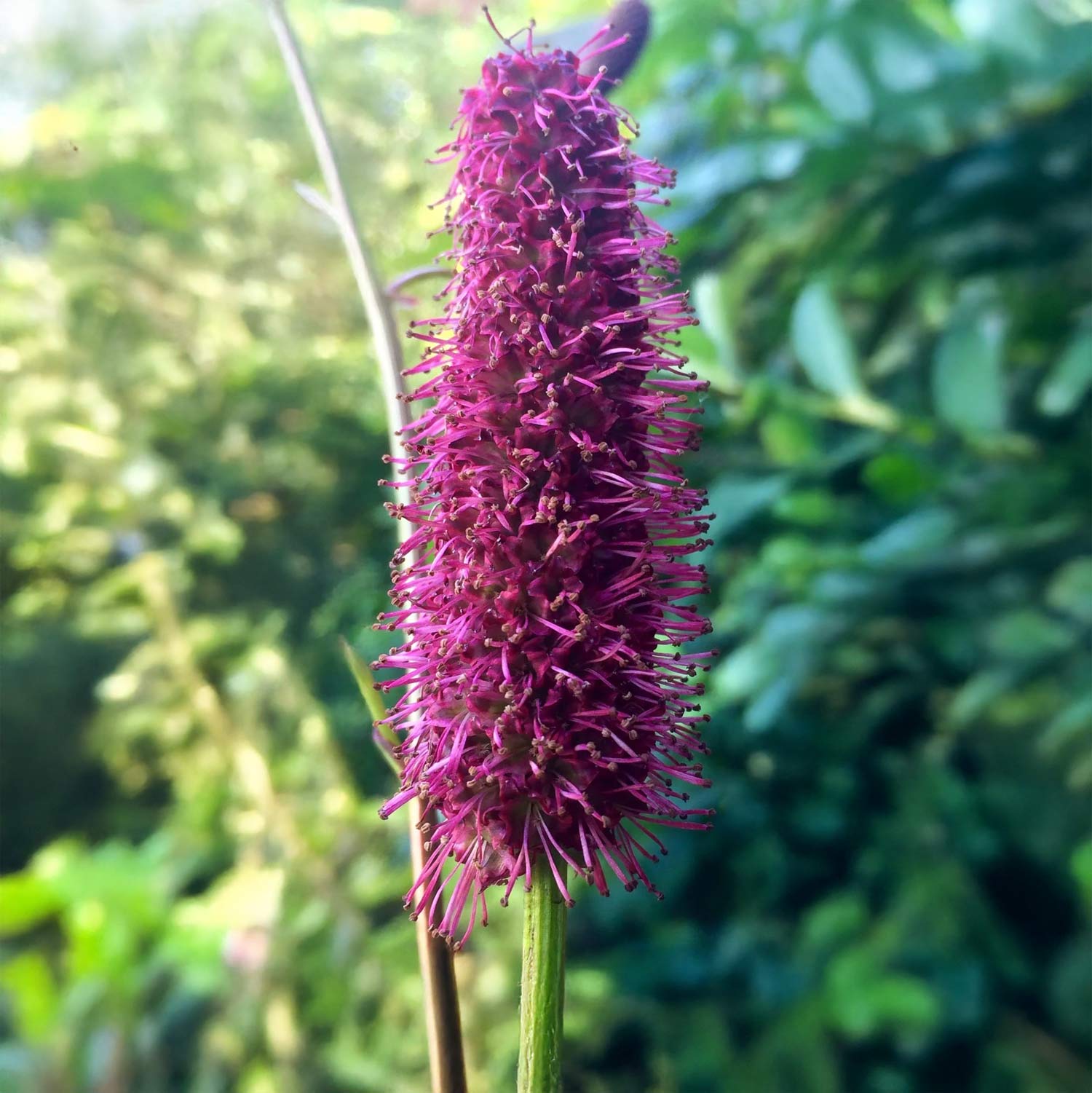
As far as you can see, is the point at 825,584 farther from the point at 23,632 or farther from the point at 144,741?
the point at 23,632

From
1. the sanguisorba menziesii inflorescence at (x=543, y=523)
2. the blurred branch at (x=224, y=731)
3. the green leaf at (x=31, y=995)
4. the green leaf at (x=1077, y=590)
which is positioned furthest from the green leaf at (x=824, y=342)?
the green leaf at (x=31, y=995)

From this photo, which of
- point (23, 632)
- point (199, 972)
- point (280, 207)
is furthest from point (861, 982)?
point (280, 207)

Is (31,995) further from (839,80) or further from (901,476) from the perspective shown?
(839,80)

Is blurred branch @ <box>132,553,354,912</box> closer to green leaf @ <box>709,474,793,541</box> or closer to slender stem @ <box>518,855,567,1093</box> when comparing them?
green leaf @ <box>709,474,793,541</box>

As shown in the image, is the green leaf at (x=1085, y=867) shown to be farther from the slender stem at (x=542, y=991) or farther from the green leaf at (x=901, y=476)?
the slender stem at (x=542, y=991)

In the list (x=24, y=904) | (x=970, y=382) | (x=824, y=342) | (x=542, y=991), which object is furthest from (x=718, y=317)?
(x=24, y=904)
